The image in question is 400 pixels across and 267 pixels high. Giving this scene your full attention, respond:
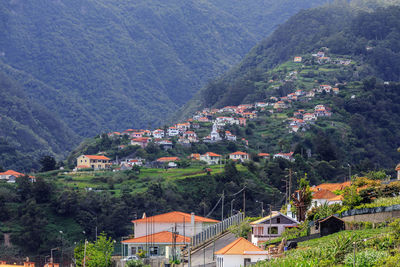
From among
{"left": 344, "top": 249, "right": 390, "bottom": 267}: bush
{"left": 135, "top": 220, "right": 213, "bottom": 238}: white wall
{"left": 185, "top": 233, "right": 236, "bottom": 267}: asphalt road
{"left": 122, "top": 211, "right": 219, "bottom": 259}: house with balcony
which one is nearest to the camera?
{"left": 344, "top": 249, "right": 390, "bottom": 267}: bush

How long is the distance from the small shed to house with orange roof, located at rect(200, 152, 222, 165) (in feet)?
327

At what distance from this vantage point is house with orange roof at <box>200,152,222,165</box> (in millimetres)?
142750

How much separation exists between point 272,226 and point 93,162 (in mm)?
96921

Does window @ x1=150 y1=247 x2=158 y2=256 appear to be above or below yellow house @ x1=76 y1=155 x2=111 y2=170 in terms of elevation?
below

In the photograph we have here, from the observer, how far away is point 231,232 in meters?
57.7

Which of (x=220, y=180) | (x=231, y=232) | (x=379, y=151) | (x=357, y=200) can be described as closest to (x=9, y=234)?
(x=220, y=180)

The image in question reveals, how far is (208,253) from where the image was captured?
4981 centimetres

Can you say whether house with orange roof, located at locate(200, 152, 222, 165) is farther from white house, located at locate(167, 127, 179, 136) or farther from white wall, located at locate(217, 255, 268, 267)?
white wall, located at locate(217, 255, 268, 267)

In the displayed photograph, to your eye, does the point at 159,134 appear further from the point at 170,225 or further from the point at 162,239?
the point at 162,239

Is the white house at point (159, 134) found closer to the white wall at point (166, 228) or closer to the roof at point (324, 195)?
the roof at point (324, 195)

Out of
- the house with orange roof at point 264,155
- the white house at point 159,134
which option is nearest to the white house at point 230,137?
the white house at point 159,134

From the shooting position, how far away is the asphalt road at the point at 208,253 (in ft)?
152

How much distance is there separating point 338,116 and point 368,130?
9405 millimetres

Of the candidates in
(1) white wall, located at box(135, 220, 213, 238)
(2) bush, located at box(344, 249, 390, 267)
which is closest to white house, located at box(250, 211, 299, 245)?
(1) white wall, located at box(135, 220, 213, 238)
